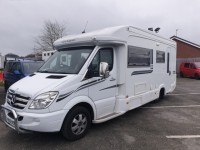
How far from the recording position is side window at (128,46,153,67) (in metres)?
5.76

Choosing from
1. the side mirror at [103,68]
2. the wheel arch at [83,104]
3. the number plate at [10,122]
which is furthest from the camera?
→ the side mirror at [103,68]

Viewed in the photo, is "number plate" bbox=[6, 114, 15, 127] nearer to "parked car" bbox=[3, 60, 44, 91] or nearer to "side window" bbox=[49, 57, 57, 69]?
"side window" bbox=[49, 57, 57, 69]

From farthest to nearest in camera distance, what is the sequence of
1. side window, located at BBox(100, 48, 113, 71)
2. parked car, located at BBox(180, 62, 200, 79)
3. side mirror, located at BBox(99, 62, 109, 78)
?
parked car, located at BBox(180, 62, 200, 79), side window, located at BBox(100, 48, 113, 71), side mirror, located at BBox(99, 62, 109, 78)

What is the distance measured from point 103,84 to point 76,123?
3.95 feet

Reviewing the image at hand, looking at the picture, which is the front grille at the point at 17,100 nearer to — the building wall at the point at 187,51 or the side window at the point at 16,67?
Answer: the side window at the point at 16,67

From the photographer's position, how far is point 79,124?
172 inches

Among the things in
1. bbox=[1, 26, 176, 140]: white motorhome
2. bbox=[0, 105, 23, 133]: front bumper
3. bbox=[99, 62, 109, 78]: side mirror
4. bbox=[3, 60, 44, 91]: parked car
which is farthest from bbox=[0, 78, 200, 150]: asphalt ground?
bbox=[3, 60, 44, 91]: parked car

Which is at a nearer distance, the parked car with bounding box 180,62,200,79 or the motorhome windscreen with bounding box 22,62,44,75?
the motorhome windscreen with bounding box 22,62,44,75

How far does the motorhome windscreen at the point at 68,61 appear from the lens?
4.54m

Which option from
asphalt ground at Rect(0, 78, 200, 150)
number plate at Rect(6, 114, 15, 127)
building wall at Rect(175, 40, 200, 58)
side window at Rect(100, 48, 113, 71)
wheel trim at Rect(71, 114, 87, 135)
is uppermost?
building wall at Rect(175, 40, 200, 58)

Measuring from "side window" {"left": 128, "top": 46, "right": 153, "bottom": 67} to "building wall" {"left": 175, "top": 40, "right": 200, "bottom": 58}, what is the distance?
22.1 meters

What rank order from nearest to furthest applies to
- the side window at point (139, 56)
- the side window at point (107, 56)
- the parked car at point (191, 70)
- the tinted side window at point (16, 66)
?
the side window at point (107, 56), the side window at point (139, 56), the tinted side window at point (16, 66), the parked car at point (191, 70)

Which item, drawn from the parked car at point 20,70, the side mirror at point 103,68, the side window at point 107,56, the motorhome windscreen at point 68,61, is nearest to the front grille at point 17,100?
the motorhome windscreen at point 68,61

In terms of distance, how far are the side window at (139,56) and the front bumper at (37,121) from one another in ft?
9.08
